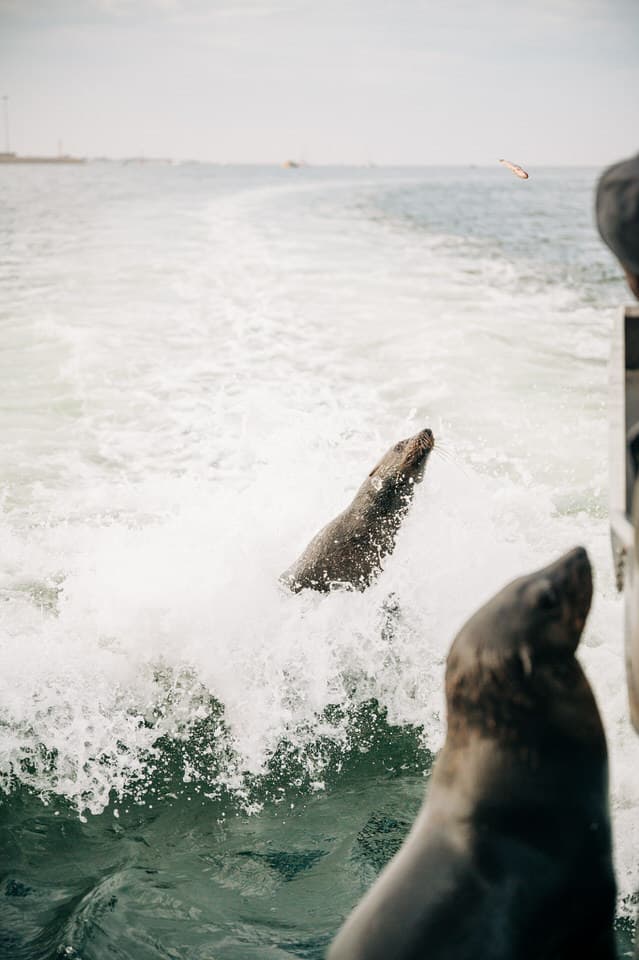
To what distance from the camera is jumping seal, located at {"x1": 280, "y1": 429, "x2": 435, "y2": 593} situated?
18.3 ft

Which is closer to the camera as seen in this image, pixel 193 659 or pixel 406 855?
pixel 406 855

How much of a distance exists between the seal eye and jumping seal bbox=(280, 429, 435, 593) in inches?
130

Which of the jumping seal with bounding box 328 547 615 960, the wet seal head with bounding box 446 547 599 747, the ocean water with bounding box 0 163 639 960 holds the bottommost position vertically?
the ocean water with bounding box 0 163 639 960

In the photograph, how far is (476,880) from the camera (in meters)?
2.24

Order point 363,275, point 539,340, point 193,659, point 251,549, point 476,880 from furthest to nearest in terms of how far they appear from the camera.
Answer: point 363,275 → point 539,340 → point 251,549 → point 193,659 → point 476,880

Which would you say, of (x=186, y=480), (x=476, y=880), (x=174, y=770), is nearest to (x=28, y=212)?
(x=186, y=480)

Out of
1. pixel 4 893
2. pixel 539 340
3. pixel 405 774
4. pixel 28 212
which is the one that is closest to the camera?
pixel 4 893

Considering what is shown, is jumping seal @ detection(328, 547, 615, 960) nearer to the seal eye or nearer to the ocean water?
the seal eye

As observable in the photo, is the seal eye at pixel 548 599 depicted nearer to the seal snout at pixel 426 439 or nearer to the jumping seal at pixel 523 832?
the jumping seal at pixel 523 832

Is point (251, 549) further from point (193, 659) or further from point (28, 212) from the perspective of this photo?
point (28, 212)

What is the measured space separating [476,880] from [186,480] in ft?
21.2

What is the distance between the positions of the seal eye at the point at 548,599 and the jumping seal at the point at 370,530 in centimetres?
329

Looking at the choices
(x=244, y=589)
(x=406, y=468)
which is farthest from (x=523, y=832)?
(x=244, y=589)

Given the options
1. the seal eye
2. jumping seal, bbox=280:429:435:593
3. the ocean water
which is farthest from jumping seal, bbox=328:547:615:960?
jumping seal, bbox=280:429:435:593
